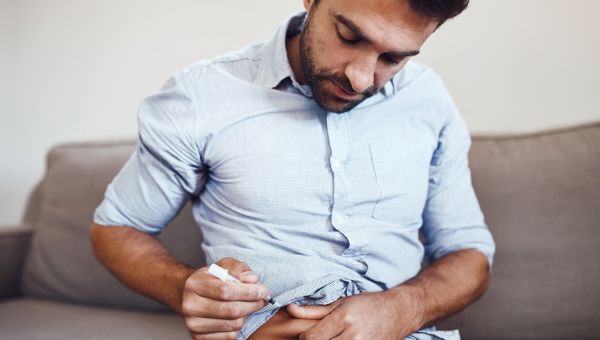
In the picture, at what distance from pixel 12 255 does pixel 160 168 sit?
76 cm

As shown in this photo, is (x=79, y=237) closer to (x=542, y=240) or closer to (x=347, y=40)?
(x=347, y=40)

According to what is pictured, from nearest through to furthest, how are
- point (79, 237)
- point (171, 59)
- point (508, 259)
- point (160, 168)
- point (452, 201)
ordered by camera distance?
point (160, 168)
point (452, 201)
point (508, 259)
point (79, 237)
point (171, 59)

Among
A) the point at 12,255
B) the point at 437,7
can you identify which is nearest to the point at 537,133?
the point at 437,7

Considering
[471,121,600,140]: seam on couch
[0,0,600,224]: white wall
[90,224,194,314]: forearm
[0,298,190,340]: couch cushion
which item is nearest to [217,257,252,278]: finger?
[90,224,194,314]: forearm

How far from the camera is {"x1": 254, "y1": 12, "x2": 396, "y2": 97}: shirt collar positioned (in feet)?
3.34

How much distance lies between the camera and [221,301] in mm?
805

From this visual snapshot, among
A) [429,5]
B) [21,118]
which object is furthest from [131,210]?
[21,118]

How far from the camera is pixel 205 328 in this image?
839mm

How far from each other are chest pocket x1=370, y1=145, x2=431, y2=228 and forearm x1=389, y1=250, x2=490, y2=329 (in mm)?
111

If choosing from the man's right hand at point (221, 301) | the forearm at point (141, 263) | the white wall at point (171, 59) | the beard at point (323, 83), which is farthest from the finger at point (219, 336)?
the white wall at point (171, 59)

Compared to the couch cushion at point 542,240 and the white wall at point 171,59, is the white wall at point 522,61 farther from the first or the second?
the couch cushion at point 542,240

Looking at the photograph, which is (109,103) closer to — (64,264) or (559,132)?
(64,264)

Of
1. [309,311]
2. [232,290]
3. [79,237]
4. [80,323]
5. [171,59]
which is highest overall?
[171,59]

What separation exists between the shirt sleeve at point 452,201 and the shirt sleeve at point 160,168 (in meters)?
0.46
